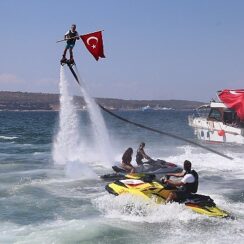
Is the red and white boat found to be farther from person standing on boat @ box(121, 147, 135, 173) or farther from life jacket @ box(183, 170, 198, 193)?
life jacket @ box(183, 170, 198, 193)

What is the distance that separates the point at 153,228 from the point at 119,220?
122 cm

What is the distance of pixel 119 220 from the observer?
13070mm

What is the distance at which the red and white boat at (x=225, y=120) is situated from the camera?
112ft

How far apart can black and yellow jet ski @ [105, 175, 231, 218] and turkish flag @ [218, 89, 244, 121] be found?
20.7 meters

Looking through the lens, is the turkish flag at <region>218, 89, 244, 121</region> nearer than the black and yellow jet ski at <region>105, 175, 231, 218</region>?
No

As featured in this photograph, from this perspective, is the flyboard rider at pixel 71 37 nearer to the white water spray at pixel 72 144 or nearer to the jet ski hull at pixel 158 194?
the white water spray at pixel 72 144

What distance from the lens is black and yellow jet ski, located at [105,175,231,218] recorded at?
13117 mm

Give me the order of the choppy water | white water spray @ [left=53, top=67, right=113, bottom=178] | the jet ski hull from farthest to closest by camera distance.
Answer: white water spray @ [left=53, top=67, right=113, bottom=178]
the jet ski hull
the choppy water

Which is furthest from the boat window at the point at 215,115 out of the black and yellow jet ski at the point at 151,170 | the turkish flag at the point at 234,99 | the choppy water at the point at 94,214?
the black and yellow jet ski at the point at 151,170

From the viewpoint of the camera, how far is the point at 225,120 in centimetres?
3656

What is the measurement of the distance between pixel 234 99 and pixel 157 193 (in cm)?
2229

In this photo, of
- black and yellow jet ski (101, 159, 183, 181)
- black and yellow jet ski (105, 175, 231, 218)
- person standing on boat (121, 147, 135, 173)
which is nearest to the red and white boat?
black and yellow jet ski (101, 159, 183, 181)

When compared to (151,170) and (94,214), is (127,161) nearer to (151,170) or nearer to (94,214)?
(151,170)

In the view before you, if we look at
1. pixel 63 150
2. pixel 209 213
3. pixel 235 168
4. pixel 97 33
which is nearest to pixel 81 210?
pixel 209 213
